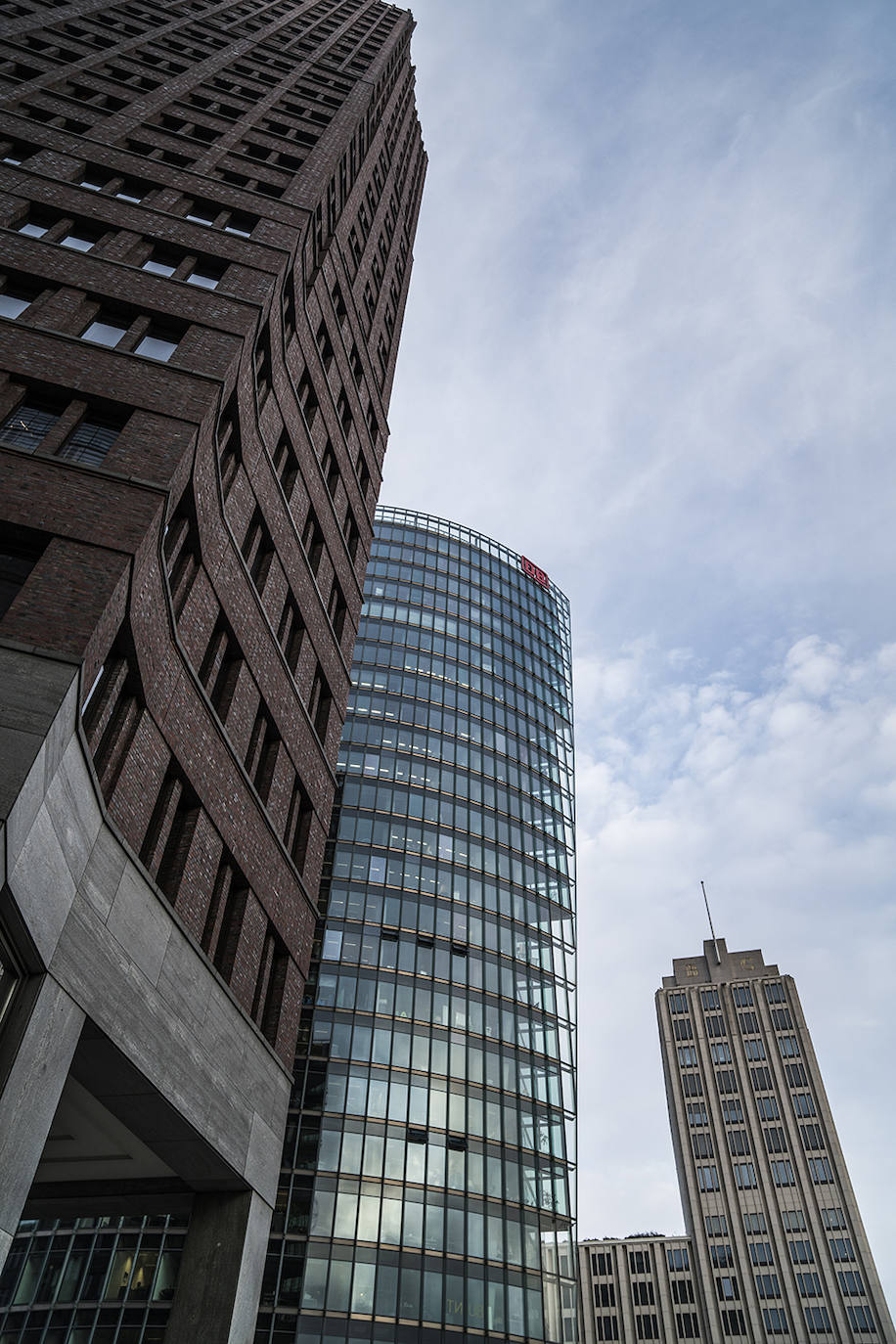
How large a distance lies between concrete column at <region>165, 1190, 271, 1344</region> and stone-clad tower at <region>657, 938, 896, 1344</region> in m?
127

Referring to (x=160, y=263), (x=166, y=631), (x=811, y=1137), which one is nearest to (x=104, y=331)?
(x=160, y=263)

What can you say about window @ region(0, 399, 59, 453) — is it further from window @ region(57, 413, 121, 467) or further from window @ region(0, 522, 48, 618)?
window @ region(0, 522, 48, 618)

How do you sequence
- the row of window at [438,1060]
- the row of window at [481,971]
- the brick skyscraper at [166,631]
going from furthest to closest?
the row of window at [481,971] < the row of window at [438,1060] < the brick skyscraper at [166,631]

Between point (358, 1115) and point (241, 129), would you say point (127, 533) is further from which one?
point (358, 1115)

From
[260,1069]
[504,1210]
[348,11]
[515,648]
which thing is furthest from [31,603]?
[515,648]

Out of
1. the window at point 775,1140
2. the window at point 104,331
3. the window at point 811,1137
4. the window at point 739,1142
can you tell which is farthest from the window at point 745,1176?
the window at point 104,331

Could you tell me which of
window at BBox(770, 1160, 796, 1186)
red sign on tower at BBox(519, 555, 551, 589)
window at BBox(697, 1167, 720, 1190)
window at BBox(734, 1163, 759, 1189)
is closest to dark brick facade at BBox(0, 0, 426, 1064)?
red sign on tower at BBox(519, 555, 551, 589)

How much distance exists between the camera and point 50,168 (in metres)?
26.1

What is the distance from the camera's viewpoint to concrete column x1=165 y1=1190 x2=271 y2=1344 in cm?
1686

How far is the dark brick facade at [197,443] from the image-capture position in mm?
16688

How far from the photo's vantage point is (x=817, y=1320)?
117 m

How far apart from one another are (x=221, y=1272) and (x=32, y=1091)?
755 cm

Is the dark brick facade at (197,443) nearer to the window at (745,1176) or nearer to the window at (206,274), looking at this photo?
the window at (206,274)

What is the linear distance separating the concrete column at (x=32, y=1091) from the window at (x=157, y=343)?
13.7m
